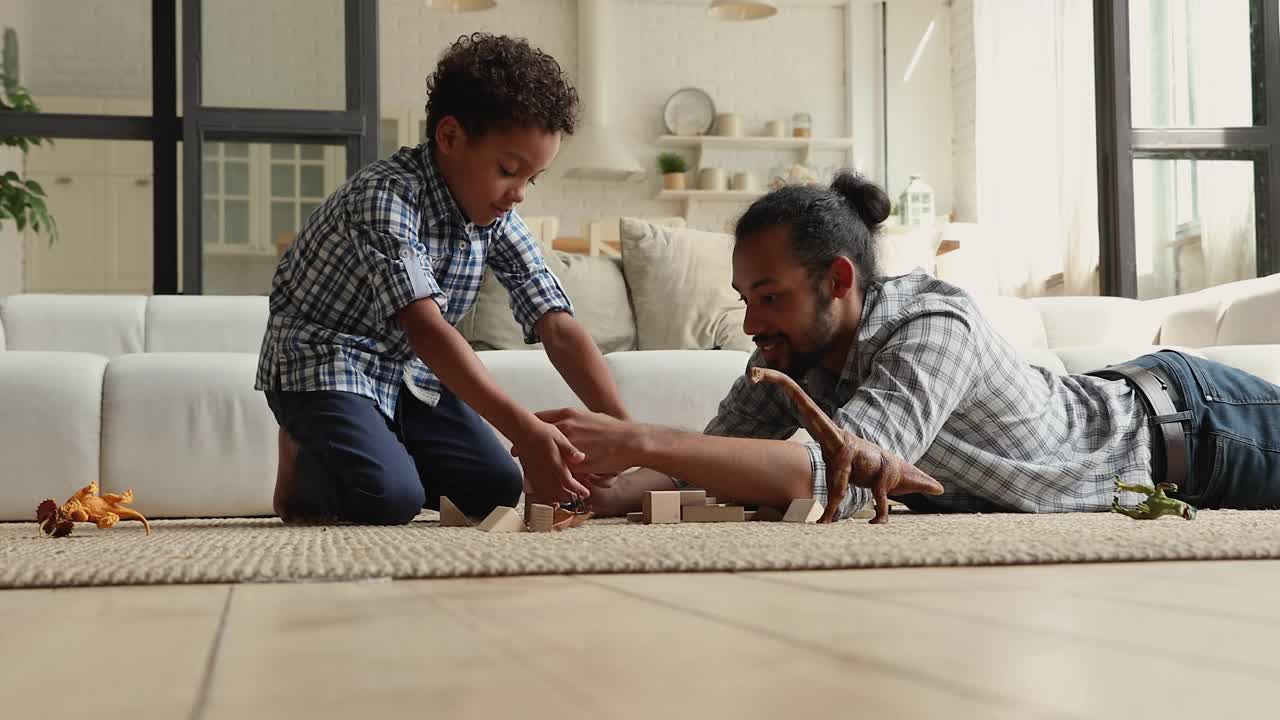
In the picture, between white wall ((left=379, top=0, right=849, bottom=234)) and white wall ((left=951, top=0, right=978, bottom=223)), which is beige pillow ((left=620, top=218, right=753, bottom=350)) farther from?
white wall ((left=379, top=0, right=849, bottom=234))

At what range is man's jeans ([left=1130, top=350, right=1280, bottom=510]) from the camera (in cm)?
178

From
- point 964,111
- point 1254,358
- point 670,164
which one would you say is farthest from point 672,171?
point 1254,358

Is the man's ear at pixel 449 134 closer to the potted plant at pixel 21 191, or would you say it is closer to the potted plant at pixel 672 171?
the potted plant at pixel 21 191

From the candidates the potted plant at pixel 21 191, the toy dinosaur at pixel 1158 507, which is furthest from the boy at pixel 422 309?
the potted plant at pixel 21 191

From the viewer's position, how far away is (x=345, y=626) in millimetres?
563

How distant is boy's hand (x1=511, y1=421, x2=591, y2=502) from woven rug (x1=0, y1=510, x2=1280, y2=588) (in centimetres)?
8

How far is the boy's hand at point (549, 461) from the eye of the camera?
4.49 feet

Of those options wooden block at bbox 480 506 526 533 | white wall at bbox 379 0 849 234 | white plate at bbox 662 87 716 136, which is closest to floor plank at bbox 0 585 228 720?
wooden block at bbox 480 506 526 533

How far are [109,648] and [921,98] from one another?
7.67 meters

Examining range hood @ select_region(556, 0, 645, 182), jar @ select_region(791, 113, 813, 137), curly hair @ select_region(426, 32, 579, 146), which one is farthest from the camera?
jar @ select_region(791, 113, 813, 137)

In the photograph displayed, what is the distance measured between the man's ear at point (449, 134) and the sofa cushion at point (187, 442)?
31.8 inches

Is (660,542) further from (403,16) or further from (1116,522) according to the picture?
(403,16)

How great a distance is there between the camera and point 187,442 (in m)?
2.37

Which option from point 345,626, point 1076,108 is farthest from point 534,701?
point 1076,108
